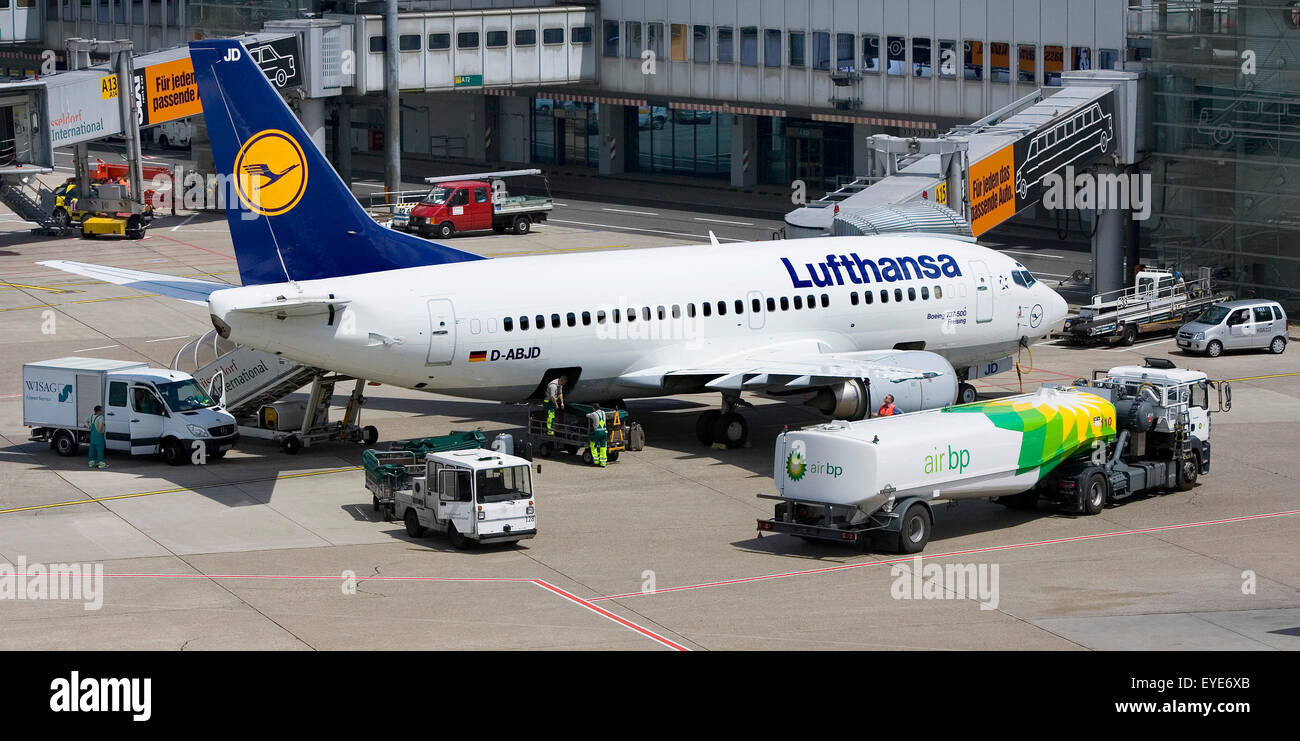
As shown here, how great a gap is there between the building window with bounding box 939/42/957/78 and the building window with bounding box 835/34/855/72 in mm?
6389

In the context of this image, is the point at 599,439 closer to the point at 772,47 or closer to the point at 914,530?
the point at 914,530

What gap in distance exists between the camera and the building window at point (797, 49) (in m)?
95.0

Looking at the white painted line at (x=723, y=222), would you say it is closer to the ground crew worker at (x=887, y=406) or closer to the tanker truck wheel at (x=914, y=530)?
the ground crew worker at (x=887, y=406)

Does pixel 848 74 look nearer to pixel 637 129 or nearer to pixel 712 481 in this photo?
pixel 637 129

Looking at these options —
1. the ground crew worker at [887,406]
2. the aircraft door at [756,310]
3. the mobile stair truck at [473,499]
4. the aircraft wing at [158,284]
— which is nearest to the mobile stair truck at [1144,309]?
the aircraft door at [756,310]

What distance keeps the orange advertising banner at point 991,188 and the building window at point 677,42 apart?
125ft

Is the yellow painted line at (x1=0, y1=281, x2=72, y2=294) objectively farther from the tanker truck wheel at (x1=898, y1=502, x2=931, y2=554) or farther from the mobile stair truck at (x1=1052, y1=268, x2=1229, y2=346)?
the tanker truck wheel at (x1=898, y1=502, x2=931, y2=554)

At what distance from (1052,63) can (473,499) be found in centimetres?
5390

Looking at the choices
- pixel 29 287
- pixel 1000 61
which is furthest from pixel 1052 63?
pixel 29 287

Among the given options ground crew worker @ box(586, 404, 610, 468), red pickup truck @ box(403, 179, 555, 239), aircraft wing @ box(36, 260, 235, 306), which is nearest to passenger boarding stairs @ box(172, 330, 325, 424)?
aircraft wing @ box(36, 260, 235, 306)

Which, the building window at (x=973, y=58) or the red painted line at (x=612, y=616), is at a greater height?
the building window at (x=973, y=58)

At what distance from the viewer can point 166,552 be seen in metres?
37.3

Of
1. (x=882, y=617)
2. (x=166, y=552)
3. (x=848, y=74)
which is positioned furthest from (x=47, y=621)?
(x=848, y=74)

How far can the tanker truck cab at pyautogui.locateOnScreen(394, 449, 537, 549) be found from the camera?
37188mm
